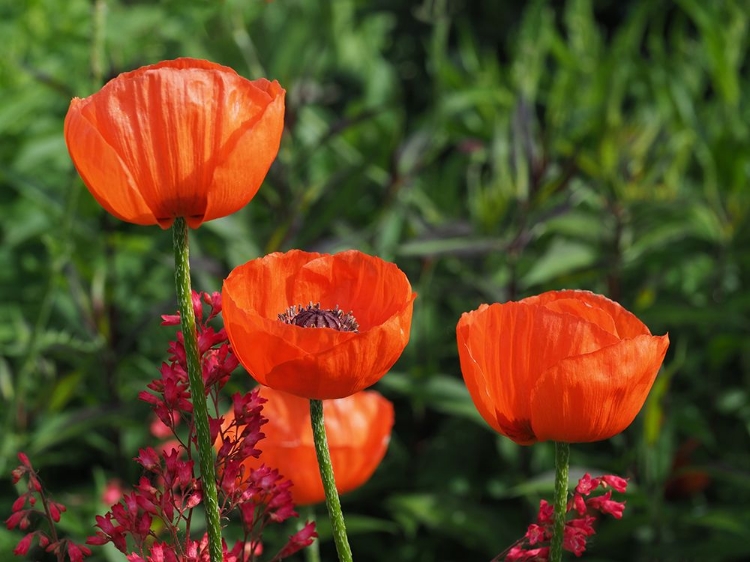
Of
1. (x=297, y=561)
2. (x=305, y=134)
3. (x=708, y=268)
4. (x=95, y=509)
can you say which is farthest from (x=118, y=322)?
(x=708, y=268)

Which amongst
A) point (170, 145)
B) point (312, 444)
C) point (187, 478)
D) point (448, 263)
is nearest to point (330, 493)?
point (187, 478)

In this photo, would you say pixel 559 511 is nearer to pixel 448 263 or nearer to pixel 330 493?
pixel 330 493

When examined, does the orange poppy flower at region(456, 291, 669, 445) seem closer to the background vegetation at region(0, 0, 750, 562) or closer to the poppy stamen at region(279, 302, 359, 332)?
the poppy stamen at region(279, 302, 359, 332)

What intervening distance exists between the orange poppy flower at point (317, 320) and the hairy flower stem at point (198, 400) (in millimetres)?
23

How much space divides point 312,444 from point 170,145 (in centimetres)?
43

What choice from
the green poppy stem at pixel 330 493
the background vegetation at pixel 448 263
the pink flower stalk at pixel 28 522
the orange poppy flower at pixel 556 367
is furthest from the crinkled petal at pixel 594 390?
the background vegetation at pixel 448 263

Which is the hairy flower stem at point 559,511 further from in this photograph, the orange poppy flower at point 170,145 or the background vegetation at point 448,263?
the background vegetation at point 448,263

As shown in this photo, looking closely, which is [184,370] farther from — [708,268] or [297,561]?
[708,268]

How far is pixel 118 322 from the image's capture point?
70.9 inches

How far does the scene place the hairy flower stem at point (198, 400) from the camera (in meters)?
0.50

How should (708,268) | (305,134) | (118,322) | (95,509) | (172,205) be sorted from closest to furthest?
1. (172,205)
2. (95,509)
3. (118,322)
4. (708,268)
5. (305,134)

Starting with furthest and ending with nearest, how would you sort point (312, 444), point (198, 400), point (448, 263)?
point (448, 263) → point (312, 444) → point (198, 400)

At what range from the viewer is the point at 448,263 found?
1.96m

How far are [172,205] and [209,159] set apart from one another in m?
0.03
